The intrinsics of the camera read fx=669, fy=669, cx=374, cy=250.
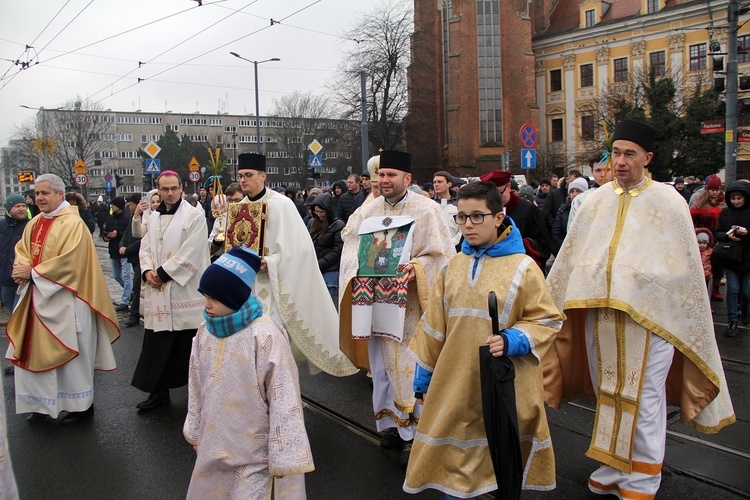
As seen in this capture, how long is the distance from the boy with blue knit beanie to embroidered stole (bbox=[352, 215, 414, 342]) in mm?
1680

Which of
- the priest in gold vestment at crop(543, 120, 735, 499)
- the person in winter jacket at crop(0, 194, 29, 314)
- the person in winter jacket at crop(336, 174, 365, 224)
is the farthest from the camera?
the person in winter jacket at crop(336, 174, 365, 224)

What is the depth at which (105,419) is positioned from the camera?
6.04 metres

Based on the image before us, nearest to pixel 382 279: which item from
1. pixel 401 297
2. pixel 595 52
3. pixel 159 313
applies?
pixel 401 297

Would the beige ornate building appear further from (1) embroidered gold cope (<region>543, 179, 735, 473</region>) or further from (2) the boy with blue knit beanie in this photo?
(2) the boy with blue knit beanie

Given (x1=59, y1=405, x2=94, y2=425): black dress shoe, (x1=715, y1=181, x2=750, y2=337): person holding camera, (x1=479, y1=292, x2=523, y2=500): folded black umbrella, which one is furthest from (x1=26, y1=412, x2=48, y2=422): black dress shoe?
(x1=715, y1=181, x2=750, y2=337): person holding camera

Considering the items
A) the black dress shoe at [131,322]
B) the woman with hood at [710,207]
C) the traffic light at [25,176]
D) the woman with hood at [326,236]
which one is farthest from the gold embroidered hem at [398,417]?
the traffic light at [25,176]

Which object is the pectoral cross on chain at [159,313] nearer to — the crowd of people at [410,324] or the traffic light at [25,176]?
the crowd of people at [410,324]

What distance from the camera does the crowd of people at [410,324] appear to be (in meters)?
3.26

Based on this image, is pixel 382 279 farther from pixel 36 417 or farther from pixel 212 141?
pixel 212 141

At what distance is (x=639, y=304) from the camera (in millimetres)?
3973

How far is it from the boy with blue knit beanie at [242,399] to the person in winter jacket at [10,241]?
693cm

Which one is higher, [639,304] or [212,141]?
[212,141]

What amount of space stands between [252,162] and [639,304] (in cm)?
354

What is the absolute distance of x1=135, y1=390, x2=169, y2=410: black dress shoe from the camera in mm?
6168
